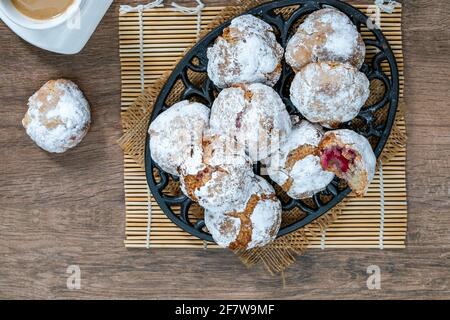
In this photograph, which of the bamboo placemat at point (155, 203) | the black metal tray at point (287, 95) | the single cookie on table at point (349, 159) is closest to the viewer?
the single cookie on table at point (349, 159)

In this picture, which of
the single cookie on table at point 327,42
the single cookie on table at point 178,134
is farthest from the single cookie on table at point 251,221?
the single cookie on table at point 327,42

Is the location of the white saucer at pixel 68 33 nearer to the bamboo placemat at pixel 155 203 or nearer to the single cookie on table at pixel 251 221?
the bamboo placemat at pixel 155 203

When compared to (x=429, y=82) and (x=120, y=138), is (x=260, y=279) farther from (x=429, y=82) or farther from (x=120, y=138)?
(x=429, y=82)

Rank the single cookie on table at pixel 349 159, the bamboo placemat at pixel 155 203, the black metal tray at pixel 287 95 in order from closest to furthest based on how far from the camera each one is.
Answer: the single cookie on table at pixel 349 159
the black metal tray at pixel 287 95
the bamboo placemat at pixel 155 203

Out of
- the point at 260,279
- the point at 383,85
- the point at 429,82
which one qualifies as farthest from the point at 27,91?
the point at 429,82

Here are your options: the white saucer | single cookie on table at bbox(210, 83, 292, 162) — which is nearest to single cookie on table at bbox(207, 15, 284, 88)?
single cookie on table at bbox(210, 83, 292, 162)

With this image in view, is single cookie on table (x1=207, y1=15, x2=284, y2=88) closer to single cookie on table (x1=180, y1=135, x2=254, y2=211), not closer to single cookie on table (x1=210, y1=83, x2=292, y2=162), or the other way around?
single cookie on table (x1=210, y1=83, x2=292, y2=162)

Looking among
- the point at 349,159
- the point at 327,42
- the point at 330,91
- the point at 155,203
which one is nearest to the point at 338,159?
the point at 349,159
